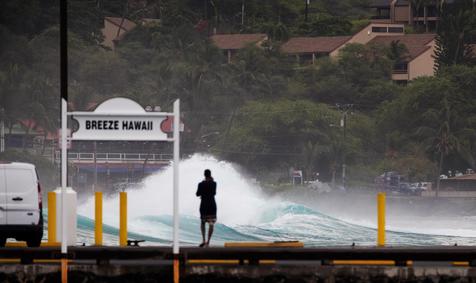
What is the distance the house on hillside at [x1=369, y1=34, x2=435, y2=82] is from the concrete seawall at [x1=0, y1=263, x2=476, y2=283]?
103m

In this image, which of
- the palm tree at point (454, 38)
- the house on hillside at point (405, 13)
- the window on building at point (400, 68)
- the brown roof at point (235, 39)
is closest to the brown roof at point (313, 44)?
the brown roof at point (235, 39)

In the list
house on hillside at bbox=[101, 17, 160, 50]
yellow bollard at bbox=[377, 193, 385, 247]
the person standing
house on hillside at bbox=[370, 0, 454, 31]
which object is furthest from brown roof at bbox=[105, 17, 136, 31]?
the person standing

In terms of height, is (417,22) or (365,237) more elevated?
(417,22)

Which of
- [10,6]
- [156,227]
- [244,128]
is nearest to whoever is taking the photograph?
[156,227]

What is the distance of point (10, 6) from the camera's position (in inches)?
4641

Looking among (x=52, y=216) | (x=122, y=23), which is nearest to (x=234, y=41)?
(x=122, y=23)

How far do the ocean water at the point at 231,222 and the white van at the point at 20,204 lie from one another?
19331 mm

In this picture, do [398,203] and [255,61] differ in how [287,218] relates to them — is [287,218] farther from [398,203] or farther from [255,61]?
[255,61]

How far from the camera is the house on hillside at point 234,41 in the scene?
124875 mm

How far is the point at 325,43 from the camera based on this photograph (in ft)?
419

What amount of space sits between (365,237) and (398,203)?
3569 centimetres

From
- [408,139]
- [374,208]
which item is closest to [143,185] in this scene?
[374,208]

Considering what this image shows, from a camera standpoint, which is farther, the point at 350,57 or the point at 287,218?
the point at 350,57

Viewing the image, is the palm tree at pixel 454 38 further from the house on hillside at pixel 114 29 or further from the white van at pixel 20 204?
the white van at pixel 20 204
